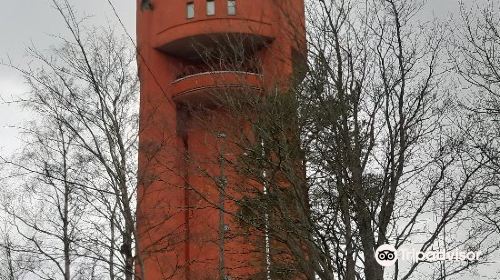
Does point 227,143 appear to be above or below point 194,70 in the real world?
below

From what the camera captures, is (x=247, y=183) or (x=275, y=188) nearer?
(x=275, y=188)

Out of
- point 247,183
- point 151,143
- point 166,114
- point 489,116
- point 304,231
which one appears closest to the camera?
point 304,231

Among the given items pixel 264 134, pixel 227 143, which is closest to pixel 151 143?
pixel 227 143

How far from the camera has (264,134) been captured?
5664 millimetres

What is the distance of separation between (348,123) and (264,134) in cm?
84

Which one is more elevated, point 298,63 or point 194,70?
point 194,70

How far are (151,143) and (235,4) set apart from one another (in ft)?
25.1

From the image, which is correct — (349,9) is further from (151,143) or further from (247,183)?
(151,143)

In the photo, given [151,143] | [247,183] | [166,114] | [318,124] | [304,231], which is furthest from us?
[166,114]

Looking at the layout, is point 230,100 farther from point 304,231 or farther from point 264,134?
point 304,231

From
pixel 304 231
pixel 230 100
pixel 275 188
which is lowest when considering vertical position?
pixel 304 231

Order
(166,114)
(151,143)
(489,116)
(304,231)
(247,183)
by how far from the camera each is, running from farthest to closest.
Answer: (166,114)
(151,143)
(489,116)
(247,183)
(304,231)

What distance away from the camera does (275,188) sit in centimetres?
570

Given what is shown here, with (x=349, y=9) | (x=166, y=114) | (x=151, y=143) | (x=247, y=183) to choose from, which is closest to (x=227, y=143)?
(x=247, y=183)
